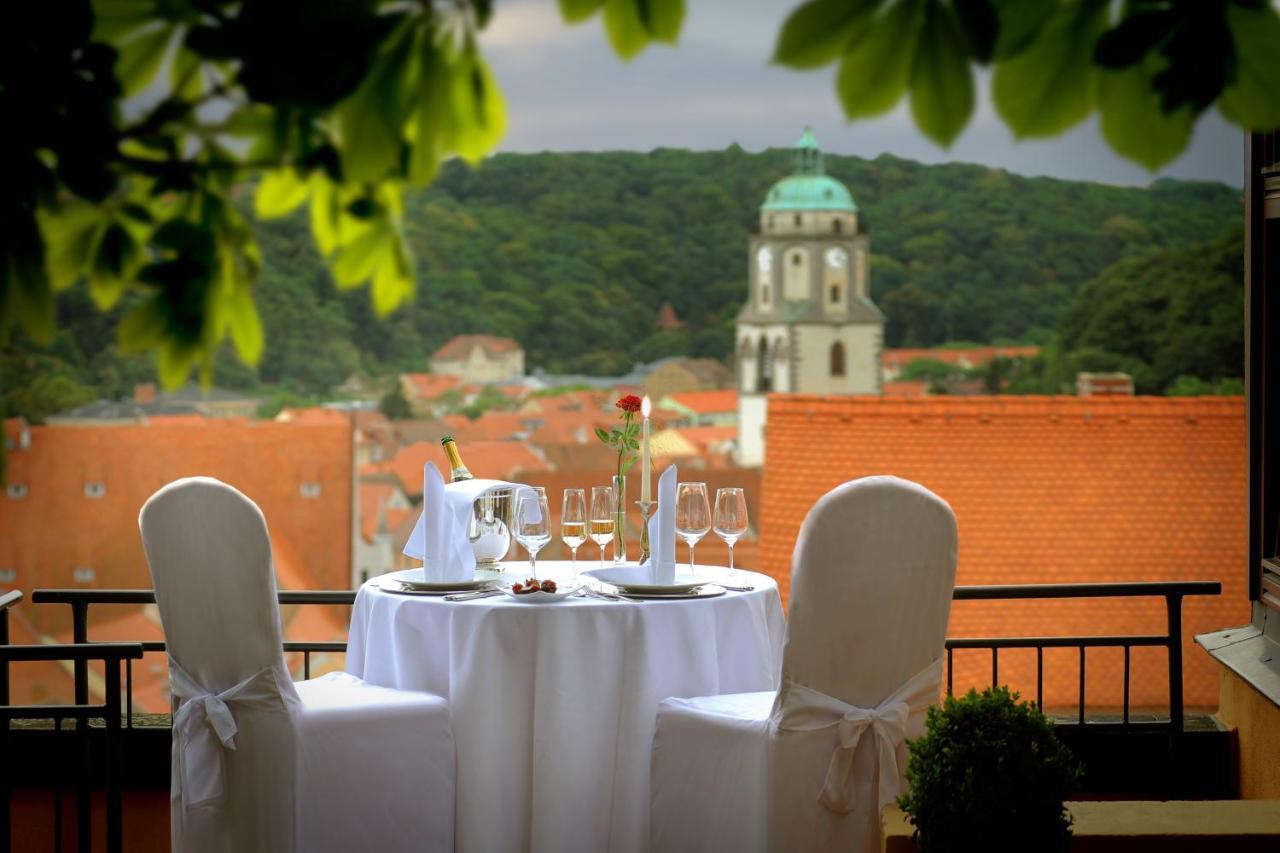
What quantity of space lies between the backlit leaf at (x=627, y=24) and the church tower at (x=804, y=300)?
18958mm

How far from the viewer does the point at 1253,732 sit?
3.62 metres

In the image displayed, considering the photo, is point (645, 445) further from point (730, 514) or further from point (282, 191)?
point (282, 191)

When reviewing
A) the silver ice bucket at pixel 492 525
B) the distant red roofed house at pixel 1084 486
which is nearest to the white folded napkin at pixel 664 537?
the silver ice bucket at pixel 492 525

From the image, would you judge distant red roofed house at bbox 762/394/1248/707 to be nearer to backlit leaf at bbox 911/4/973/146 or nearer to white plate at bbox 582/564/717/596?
white plate at bbox 582/564/717/596

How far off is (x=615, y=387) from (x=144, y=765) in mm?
15998

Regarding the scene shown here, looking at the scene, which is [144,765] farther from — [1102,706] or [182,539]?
[1102,706]

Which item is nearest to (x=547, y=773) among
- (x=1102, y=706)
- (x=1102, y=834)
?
(x=1102, y=834)

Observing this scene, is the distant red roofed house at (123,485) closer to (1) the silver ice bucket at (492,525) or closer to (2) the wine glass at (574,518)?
(1) the silver ice bucket at (492,525)

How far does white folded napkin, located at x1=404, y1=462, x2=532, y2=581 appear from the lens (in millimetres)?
3207

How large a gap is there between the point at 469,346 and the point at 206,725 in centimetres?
1664

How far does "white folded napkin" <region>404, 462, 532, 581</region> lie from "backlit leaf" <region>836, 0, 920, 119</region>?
95.5 inches

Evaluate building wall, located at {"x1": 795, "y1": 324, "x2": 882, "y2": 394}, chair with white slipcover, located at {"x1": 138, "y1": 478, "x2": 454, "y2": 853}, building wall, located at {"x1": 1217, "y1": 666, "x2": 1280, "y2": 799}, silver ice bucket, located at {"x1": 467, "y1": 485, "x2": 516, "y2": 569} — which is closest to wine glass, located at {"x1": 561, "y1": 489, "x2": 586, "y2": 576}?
silver ice bucket, located at {"x1": 467, "y1": 485, "x2": 516, "y2": 569}

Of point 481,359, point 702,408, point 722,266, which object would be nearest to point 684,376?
point 702,408

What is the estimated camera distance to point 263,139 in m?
0.90
